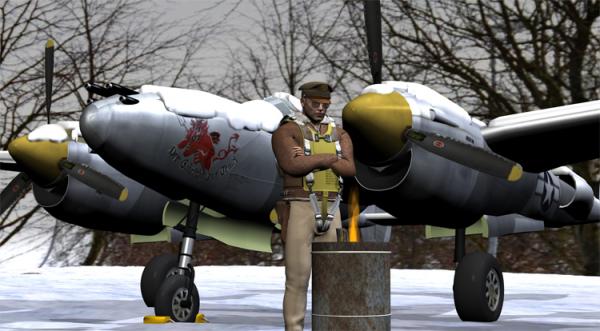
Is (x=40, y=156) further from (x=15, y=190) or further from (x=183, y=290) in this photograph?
(x=183, y=290)

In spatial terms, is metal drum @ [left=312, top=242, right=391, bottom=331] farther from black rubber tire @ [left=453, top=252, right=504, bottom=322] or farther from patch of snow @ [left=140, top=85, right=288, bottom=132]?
black rubber tire @ [left=453, top=252, right=504, bottom=322]

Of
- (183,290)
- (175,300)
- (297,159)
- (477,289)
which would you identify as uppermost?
(297,159)

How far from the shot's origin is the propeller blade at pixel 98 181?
40.4 feet

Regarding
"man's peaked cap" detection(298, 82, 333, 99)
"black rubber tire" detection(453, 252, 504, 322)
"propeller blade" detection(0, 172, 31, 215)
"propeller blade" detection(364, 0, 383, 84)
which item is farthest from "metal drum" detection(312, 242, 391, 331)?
"propeller blade" detection(0, 172, 31, 215)

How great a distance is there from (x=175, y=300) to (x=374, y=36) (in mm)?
3704

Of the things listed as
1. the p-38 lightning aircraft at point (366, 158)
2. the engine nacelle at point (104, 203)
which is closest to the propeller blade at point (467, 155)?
the p-38 lightning aircraft at point (366, 158)

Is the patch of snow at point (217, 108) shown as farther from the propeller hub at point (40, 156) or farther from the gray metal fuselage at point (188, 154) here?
the propeller hub at point (40, 156)

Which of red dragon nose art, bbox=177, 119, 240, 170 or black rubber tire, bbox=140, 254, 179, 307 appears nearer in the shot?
red dragon nose art, bbox=177, 119, 240, 170

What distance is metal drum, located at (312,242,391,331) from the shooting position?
25.0ft

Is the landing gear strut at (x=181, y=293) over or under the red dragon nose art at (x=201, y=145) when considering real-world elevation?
under

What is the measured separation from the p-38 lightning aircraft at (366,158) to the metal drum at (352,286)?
2.66 meters

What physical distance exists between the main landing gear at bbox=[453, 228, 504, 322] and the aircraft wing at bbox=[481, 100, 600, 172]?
1.30 metres

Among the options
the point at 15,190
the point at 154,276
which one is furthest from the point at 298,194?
the point at 15,190

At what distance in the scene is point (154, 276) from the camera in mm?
13391
